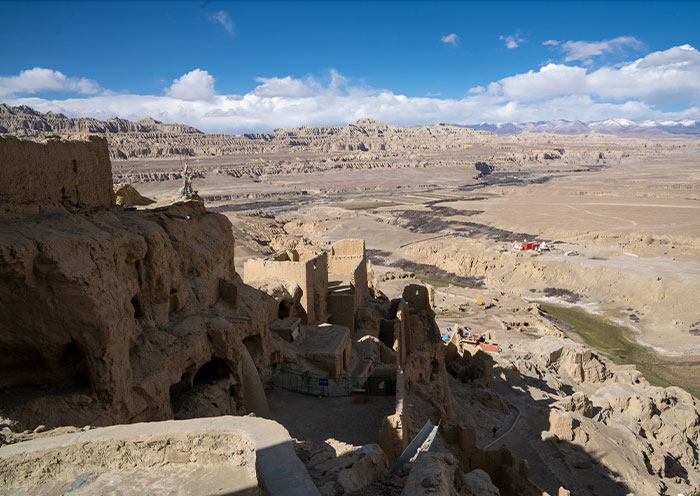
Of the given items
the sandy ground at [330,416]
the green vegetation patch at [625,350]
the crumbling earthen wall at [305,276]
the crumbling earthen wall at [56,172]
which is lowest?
the green vegetation patch at [625,350]

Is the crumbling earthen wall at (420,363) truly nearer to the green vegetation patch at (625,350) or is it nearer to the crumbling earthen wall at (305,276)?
the crumbling earthen wall at (305,276)

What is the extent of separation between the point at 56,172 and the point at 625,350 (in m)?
30.6

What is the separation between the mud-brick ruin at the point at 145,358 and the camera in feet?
21.2

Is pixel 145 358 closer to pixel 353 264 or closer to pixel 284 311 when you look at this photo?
pixel 284 311

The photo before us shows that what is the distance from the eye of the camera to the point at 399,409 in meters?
11.8

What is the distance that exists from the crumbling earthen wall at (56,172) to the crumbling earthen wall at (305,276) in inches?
280

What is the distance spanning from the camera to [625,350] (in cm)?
3016

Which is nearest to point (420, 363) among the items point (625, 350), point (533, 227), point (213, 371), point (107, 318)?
point (213, 371)

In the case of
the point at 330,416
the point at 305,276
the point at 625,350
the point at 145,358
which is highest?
the point at 145,358

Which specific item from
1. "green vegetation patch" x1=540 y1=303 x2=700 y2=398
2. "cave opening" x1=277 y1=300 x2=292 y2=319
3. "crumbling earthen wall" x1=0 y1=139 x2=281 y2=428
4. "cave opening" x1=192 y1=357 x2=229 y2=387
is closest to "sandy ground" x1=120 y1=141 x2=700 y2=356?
"green vegetation patch" x1=540 y1=303 x2=700 y2=398

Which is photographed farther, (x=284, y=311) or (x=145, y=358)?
(x=284, y=311)

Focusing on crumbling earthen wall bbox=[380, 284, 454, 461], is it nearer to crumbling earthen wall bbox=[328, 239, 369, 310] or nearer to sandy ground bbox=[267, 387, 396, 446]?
sandy ground bbox=[267, 387, 396, 446]

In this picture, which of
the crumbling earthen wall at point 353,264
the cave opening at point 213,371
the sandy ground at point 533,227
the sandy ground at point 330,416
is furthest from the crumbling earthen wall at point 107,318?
the sandy ground at point 533,227

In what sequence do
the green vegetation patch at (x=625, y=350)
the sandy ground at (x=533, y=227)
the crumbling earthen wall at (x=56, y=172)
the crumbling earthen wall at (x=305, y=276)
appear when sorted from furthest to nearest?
the sandy ground at (x=533, y=227) < the green vegetation patch at (x=625, y=350) < the crumbling earthen wall at (x=305, y=276) < the crumbling earthen wall at (x=56, y=172)
